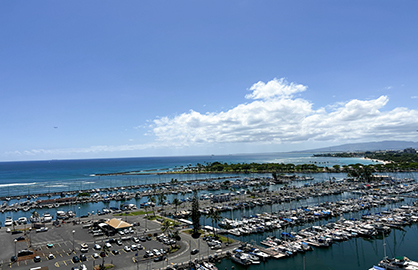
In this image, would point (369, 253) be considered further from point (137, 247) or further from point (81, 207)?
point (81, 207)

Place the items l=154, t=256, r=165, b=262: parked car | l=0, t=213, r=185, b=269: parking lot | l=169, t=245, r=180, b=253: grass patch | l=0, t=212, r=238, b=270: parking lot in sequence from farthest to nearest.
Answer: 1. l=169, t=245, r=180, b=253: grass patch
2. l=154, t=256, r=165, b=262: parked car
3. l=0, t=213, r=185, b=269: parking lot
4. l=0, t=212, r=238, b=270: parking lot

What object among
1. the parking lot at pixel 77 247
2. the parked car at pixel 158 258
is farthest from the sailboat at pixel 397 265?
the parking lot at pixel 77 247

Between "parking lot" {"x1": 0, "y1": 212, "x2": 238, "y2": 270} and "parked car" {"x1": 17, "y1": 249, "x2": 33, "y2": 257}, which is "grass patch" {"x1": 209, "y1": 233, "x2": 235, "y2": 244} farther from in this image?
"parked car" {"x1": 17, "y1": 249, "x2": 33, "y2": 257}

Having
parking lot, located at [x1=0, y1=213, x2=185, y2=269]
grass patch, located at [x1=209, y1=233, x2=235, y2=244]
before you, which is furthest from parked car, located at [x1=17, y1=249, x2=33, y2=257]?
grass patch, located at [x1=209, y1=233, x2=235, y2=244]

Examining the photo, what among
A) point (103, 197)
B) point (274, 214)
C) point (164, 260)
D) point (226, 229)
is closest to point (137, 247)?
point (164, 260)

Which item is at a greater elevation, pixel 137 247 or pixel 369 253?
pixel 137 247

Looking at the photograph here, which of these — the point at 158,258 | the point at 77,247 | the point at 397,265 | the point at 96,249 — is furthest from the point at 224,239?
the point at 397,265

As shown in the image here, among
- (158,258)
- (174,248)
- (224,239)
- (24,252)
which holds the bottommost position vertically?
(224,239)

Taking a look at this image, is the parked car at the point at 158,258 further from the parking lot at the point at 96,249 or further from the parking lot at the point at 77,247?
the parking lot at the point at 77,247

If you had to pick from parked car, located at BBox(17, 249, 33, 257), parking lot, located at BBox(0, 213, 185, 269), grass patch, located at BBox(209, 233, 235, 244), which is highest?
parked car, located at BBox(17, 249, 33, 257)

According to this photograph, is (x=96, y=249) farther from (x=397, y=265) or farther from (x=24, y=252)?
(x=397, y=265)

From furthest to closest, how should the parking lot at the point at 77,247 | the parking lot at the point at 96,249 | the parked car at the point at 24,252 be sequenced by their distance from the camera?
the parked car at the point at 24,252 < the parking lot at the point at 77,247 < the parking lot at the point at 96,249
